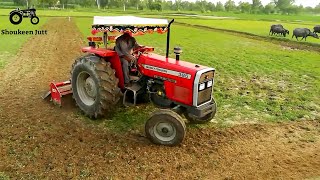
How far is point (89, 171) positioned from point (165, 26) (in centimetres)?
329

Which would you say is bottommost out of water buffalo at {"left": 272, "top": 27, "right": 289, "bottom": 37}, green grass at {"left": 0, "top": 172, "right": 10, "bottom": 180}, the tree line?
green grass at {"left": 0, "top": 172, "right": 10, "bottom": 180}

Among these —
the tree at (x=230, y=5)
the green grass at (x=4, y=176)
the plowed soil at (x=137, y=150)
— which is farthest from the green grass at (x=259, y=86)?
the tree at (x=230, y=5)

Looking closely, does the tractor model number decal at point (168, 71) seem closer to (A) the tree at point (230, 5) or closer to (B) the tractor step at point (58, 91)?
(B) the tractor step at point (58, 91)

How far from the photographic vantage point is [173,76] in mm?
6039

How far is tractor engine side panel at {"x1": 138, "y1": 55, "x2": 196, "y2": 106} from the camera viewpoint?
5.88 metres

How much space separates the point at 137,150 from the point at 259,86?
581 cm

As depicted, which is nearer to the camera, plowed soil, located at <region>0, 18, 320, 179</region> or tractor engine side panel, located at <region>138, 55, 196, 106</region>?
plowed soil, located at <region>0, 18, 320, 179</region>

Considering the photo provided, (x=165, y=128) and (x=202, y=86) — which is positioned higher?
(x=202, y=86)

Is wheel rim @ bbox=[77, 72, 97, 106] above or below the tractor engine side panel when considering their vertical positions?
below

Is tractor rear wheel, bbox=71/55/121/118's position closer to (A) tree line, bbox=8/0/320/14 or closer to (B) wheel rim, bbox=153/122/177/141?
(B) wheel rim, bbox=153/122/177/141

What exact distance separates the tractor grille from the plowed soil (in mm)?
768

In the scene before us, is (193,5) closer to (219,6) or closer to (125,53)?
(219,6)

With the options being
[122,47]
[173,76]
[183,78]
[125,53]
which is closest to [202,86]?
[183,78]

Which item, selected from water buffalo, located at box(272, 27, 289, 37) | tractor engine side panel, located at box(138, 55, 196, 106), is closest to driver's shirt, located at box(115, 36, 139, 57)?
tractor engine side panel, located at box(138, 55, 196, 106)
